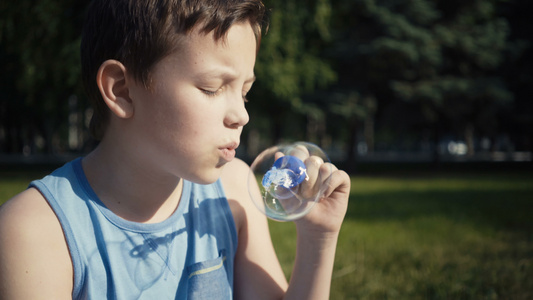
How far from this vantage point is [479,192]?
10695 mm

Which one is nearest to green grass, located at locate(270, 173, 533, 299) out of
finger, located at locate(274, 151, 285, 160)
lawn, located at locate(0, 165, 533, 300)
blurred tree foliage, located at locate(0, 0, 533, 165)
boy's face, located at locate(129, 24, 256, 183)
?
lawn, located at locate(0, 165, 533, 300)

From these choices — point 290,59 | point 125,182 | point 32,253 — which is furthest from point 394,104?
A: point 32,253

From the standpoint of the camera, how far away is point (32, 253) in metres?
1.20

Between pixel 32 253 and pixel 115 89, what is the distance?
0.49m

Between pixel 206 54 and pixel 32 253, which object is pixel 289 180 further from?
pixel 32 253

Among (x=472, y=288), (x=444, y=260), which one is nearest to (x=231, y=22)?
(x=472, y=288)

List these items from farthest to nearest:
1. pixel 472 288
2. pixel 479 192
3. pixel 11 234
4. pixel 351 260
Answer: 1. pixel 479 192
2. pixel 351 260
3. pixel 472 288
4. pixel 11 234

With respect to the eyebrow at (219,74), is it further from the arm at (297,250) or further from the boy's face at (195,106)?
the arm at (297,250)

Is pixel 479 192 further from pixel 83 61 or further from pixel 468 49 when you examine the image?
pixel 83 61

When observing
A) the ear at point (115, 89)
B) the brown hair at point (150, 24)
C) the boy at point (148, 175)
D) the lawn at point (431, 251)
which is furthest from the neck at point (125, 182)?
the lawn at point (431, 251)

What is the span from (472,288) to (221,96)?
2.54 m

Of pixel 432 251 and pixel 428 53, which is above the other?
pixel 428 53

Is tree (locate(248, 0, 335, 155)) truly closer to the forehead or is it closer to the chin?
the forehead

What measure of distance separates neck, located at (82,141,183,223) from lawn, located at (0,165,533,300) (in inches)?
74.9
